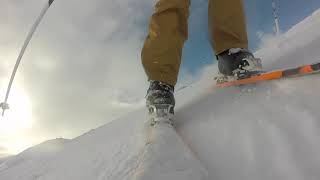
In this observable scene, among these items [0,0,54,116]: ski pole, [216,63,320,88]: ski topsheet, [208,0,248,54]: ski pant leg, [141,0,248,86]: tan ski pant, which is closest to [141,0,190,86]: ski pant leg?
[141,0,248,86]: tan ski pant

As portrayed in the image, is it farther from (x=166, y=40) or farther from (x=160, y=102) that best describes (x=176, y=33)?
(x=160, y=102)

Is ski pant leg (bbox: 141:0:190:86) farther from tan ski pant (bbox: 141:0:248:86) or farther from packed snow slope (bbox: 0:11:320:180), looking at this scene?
packed snow slope (bbox: 0:11:320:180)

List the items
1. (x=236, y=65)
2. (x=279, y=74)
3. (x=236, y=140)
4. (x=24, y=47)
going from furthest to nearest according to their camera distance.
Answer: (x=24, y=47) < (x=236, y=65) < (x=279, y=74) < (x=236, y=140)

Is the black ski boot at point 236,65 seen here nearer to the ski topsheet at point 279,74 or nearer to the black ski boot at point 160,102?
the ski topsheet at point 279,74

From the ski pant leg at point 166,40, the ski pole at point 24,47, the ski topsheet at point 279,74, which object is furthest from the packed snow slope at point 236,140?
the ski pole at point 24,47

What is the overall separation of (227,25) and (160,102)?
81 centimetres

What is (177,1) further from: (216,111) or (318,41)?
(318,41)

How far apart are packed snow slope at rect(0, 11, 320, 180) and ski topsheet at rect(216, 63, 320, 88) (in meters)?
0.03

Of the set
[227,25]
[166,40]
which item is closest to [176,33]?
[166,40]

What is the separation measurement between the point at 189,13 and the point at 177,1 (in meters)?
0.17

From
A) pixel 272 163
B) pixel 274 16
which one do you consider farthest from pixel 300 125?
pixel 274 16

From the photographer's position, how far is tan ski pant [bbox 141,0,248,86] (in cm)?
257

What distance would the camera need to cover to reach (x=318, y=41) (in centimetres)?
296

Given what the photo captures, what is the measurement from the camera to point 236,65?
9.05ft
